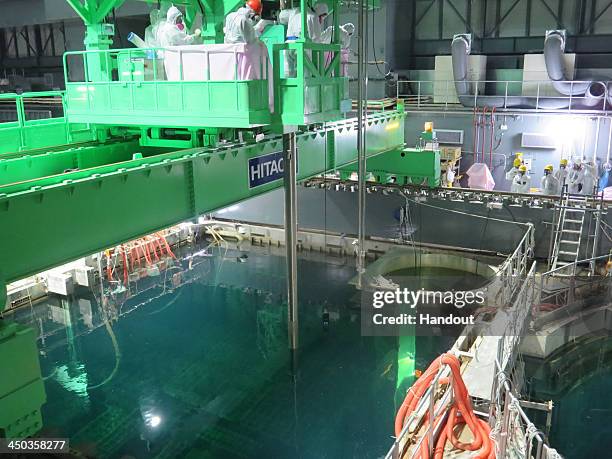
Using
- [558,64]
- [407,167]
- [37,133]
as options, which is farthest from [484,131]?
[37,133]

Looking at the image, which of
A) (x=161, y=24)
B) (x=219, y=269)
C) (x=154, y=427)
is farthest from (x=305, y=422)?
(x=219, y=269)

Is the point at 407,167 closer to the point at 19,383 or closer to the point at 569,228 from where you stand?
the point at 569,228

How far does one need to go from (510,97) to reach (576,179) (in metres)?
3.65

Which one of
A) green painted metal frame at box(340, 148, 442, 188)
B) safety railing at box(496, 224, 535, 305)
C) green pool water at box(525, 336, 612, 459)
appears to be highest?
green painted metal frame at box(340, 148, 442, 188)

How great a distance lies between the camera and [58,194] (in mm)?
5590

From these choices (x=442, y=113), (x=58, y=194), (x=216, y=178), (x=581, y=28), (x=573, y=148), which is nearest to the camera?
(x=58, y=194)

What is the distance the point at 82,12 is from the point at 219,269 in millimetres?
8790

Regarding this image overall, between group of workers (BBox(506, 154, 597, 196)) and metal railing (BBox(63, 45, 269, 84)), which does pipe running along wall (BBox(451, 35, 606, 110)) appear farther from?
metal railing (BBox(63, 45, 269, 84))

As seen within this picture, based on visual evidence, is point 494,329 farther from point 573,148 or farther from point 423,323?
point 573,148

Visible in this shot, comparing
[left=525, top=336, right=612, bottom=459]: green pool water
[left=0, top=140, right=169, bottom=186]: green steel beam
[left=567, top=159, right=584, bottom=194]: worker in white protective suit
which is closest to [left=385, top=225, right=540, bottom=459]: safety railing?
[left=525, top=336, right=612, bottom=459]: green pool water

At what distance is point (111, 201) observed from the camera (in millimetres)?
6242

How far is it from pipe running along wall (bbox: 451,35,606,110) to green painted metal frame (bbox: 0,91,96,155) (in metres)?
11.7

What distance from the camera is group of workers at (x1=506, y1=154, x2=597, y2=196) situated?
14.4 meters

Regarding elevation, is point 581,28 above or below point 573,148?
above
